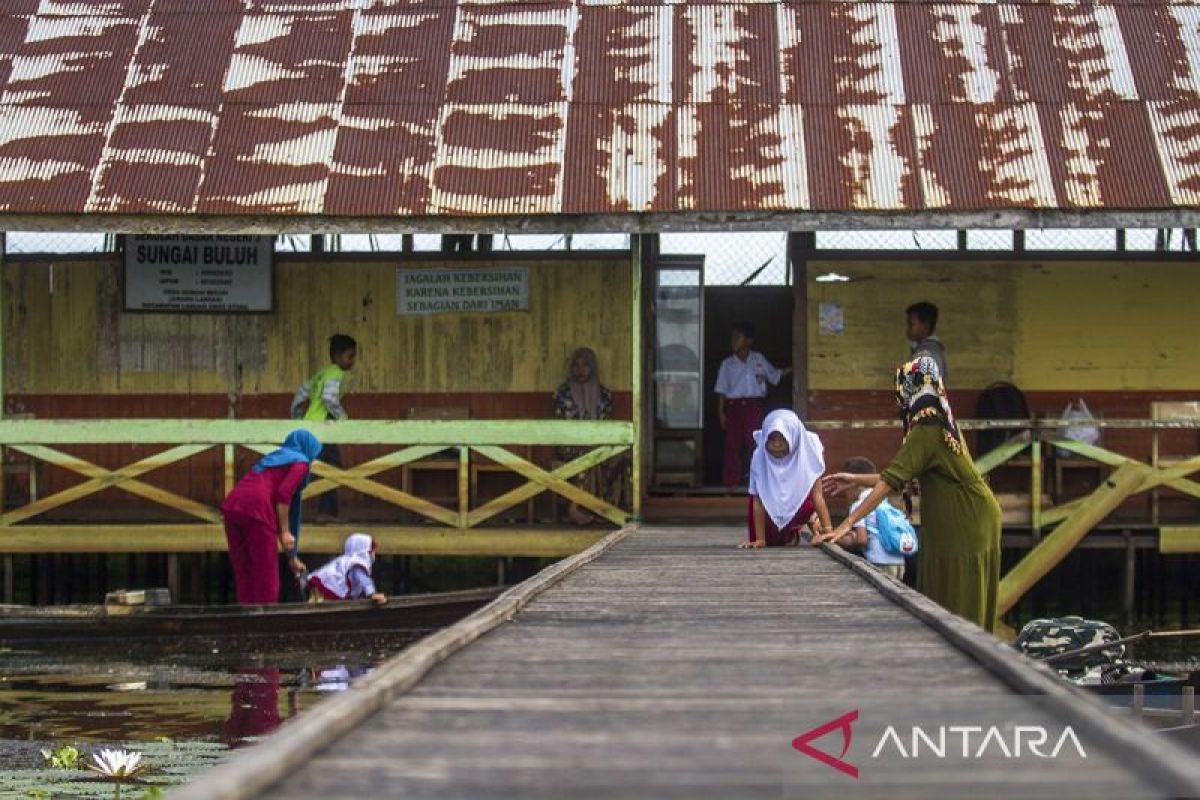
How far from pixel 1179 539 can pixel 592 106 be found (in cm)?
585

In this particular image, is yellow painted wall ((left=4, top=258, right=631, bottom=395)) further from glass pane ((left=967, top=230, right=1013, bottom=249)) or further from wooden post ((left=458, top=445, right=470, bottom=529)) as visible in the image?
glass pane ((left=967, top=230, right=1013, bottom=249))

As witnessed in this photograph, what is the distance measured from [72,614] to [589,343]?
17.4 feet

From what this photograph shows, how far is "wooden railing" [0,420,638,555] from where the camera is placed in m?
14.1

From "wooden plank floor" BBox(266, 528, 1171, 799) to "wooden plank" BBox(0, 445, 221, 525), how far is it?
715cm

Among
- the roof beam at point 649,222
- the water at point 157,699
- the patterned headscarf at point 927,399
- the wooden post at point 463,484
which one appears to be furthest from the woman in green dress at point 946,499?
the wooden post at point 463,484

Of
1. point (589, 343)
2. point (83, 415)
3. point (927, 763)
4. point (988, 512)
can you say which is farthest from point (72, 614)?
point (927, 763)

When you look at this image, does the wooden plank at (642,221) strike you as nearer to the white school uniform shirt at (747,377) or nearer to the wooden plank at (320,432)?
the wooden plank at (320,432)

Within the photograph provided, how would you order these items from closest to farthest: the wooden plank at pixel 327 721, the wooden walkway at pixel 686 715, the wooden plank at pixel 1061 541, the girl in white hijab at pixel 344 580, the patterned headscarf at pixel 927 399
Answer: the wooden plank at pixel 327 721 < the wooden walkway at pixel 686 715 < the patterned headscarf at pixel 927 399 < the girl in white hijab at pixel 344 580 < the wooden plank at pixel 1061 541

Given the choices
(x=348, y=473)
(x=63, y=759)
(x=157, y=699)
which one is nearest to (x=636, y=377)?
(x=348, y=473)

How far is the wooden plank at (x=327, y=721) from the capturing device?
142 inches

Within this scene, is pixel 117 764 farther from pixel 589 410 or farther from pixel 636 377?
pixel 589 410

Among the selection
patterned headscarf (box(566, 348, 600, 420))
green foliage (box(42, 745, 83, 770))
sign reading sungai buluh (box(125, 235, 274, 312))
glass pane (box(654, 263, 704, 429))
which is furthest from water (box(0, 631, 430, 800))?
glass pane (box(654, 263, 704, 429))

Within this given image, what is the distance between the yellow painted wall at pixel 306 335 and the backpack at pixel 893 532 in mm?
5787

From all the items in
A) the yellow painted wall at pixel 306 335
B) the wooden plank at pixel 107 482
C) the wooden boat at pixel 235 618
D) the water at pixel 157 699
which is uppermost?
the yellow painted wall at pixel 306 335
